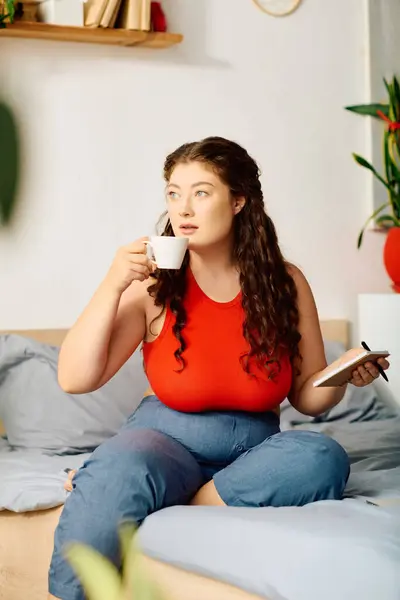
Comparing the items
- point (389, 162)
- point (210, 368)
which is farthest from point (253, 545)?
point (389, 162)

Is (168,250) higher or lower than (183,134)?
lower

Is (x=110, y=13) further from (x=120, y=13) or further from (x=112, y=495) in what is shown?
(x=112, y=495)

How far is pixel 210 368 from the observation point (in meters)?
1.86

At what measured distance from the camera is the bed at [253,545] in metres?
1.41

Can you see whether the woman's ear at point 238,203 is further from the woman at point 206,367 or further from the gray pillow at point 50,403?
the gray pillow at point 50,403

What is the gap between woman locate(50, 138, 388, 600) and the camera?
1706 millimetres

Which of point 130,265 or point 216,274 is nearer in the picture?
point 130,265

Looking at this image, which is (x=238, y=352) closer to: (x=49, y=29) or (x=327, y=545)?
(x=327, y=545)

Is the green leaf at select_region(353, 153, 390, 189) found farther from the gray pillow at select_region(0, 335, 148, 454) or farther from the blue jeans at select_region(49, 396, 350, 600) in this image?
the blue jeans at select_region(49, 396, 350, 600)

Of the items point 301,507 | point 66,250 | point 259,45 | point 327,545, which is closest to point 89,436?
point 66,250

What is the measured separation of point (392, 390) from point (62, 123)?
1339 mm

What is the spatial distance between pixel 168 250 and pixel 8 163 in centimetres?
127

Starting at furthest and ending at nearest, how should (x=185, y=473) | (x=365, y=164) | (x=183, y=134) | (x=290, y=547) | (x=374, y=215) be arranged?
1. (x=374, y=215)
2. (x=365, y=164)
3. (x=183, y=134)
4. (x=185, y=473)
5. (x=290, y=547)

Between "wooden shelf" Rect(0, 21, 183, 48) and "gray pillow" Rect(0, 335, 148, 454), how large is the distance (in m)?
0.86
